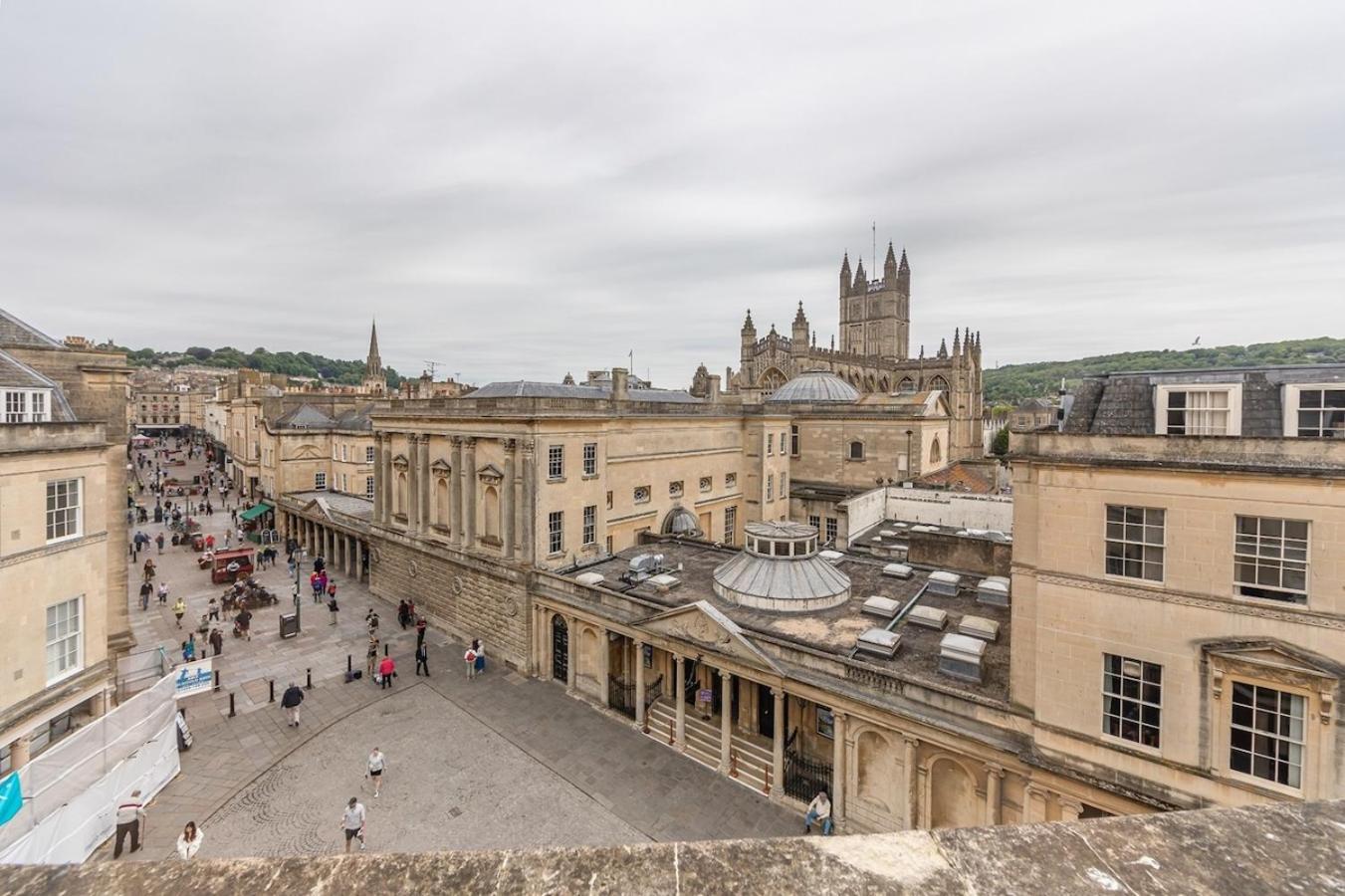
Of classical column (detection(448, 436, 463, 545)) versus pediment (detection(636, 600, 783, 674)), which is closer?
pediment (detection(636, 600, 783, 674))

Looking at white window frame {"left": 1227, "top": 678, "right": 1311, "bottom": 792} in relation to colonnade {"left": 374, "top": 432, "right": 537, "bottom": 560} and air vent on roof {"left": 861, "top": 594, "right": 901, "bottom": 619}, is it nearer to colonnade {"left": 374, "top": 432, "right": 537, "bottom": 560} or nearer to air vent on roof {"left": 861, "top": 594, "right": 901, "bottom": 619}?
air vent on roof {"left": 861, "top": 594, "right": 901, "bottom": 619}

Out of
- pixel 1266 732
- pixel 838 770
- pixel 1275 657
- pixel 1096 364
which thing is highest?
pixel 1096 364

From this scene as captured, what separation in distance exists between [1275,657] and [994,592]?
966 cm

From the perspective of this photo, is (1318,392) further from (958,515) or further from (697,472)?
(697,472)

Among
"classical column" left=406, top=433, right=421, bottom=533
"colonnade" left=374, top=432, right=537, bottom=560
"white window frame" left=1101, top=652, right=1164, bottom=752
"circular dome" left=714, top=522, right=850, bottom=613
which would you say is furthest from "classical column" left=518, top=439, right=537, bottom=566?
"white window frame" left=1101, top=652, right=1164, bottom=752

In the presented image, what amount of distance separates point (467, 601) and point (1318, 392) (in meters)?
28.2

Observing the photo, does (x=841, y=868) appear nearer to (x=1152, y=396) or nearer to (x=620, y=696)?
(x=1152, y=396)

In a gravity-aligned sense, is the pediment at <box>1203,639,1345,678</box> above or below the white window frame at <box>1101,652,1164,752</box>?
above

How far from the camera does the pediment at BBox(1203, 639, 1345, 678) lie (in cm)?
996

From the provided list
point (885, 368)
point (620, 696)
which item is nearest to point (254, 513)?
point (620, 696)

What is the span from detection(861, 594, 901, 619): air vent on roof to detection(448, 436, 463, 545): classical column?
18.4m

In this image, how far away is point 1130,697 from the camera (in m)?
11.6

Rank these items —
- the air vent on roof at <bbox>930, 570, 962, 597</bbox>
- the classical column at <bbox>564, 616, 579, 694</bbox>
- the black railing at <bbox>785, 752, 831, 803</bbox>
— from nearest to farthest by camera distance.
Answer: the black railing at <bbox>785, 752, 831, 803</bbox> < the air vent on roof at <bbox>930, 570, 962, 597</bbox> < the classical column at <bbox>564, 616, 579, 694</bbox>

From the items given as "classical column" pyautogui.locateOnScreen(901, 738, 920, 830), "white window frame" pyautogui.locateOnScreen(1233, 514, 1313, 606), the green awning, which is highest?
"white window frame" pyautogui.locateOnScreen(1233, 514, 1313, 606)
